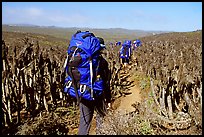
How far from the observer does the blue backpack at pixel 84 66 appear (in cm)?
404

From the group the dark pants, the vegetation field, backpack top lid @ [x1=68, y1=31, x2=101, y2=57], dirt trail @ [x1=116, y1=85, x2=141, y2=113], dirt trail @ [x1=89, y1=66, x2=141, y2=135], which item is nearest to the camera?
backpack top lid @ [x1=68, y1=31, x2=101, y2=57]

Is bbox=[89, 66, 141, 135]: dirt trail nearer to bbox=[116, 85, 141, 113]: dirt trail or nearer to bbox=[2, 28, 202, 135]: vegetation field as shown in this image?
bbox=[116, 85, 141, 113]: dirt trail

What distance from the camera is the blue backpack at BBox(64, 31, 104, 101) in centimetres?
404

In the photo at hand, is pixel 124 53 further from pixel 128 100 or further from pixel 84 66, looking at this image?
pixel 84 66

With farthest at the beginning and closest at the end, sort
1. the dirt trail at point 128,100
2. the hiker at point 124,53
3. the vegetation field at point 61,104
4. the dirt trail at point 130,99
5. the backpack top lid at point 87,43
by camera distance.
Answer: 1. the hiker at point 124,53
2. the dirt trail at point 130,99
3. the dirt trail at point 128,100
4. the vegetation field at point 61,104
5. the backpack top lid at point 87,43

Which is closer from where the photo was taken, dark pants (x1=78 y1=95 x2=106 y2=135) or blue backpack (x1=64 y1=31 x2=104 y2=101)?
blue backpack (x1=64 y1=31 x2=104 y2=101)

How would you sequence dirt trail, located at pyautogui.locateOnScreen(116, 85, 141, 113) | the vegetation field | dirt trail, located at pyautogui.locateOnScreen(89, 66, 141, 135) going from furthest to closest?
dirt trail, located at pyautogui.locateOnScreen(116, 85, 141, 113)
dirt trail, located at pyautogui.locateOnScreen(89, 66, 141, 135)
the vegetation field

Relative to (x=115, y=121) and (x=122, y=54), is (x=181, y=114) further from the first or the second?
(x=122, y=54)

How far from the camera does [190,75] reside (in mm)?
6332

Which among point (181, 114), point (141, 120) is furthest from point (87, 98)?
point (181, 114)

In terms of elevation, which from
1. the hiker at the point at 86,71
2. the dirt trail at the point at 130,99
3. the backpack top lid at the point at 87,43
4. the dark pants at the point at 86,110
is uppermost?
the backpack top lid at the point at 87,43

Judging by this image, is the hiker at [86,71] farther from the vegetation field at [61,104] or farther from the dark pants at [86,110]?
the vegetation field at [61,104]

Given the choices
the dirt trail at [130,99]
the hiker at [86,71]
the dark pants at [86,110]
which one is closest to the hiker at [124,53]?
the dirt trail at [130,99]

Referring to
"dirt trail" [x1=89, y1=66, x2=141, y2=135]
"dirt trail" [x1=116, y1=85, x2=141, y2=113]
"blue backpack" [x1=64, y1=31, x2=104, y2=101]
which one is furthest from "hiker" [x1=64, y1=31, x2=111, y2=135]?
"dirt trail" [x1=116, y1=85, x2=141, y2=113]
